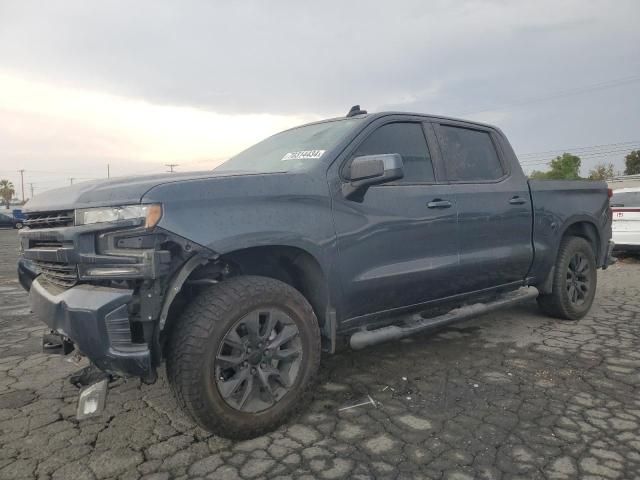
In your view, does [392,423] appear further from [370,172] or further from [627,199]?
[627,199]

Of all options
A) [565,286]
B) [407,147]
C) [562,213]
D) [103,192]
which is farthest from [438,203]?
[103,192]

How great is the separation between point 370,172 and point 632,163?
70.7 meters

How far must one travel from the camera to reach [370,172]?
9.77ft

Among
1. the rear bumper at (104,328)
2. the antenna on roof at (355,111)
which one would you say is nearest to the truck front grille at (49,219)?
the rear bumper at (104,328)

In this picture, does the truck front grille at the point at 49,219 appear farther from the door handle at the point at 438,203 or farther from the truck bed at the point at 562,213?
the truck bed at the point at 562,213

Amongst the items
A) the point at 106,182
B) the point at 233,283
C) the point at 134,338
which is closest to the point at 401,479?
the point at 233,283

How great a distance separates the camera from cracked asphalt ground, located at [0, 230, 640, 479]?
94.3 inches

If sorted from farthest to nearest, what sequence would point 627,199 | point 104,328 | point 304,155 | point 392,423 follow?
point 627,199, point 304,155, point 392,423, point 104,328

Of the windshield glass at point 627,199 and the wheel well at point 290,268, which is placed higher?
the windshield glass at point 627,199

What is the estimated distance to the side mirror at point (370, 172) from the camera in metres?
2.95

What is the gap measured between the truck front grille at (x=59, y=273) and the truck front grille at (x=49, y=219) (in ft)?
0.69

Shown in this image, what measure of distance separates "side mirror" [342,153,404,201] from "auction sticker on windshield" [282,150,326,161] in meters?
0.23

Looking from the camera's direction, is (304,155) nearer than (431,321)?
Yes

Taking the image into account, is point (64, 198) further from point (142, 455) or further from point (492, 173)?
point (492, 173)
